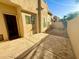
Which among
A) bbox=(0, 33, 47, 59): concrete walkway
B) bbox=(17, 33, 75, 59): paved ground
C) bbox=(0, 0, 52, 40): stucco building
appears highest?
bbox=(0, 0, 52, 40): stucco building

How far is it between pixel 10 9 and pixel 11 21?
6.73ft

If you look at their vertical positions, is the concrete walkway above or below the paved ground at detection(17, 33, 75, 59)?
above

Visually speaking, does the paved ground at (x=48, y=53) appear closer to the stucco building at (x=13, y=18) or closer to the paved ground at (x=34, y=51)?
the paved ground at (x=34, y=51)

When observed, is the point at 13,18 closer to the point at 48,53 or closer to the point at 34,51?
the point at 34,51

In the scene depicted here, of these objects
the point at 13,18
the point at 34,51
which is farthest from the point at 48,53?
the point at 13,18

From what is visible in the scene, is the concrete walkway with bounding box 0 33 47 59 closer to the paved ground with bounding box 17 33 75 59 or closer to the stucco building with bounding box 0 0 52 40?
the paved ground with bounding box 17 33 75 59

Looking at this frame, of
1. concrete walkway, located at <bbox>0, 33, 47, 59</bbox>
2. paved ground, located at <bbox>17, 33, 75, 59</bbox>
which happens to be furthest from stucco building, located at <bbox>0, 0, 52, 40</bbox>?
paved ground, located at <bbox>17, 33, 75, 59</bbox>

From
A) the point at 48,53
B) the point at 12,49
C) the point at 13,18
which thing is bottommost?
the point at 48,53

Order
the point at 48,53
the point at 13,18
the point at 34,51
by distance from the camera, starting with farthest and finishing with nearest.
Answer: the point at 13,18
the point at 34,51
the point at 48,53

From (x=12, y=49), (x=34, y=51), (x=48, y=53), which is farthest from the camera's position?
(x=12, y=49)

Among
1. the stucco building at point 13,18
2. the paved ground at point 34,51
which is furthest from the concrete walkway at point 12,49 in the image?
the stucco building at point 13,18

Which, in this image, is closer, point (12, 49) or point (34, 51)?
point (34, 51)

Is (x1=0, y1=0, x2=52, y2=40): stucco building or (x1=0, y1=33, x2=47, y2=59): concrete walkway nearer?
(x1=0, y1=33, x2=47, y2=59): concrete walkway

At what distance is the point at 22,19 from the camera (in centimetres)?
892
